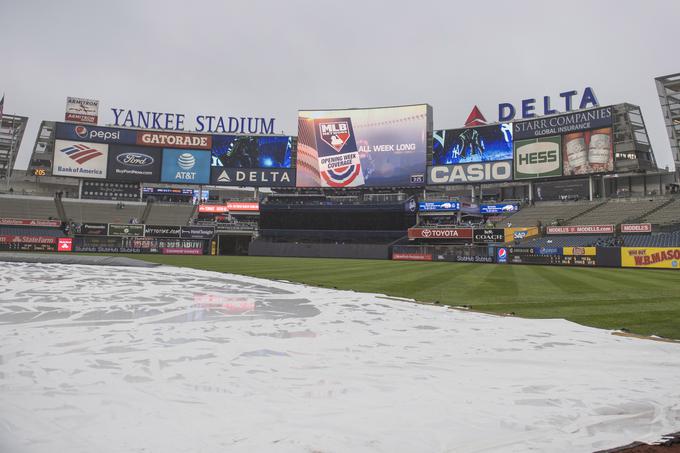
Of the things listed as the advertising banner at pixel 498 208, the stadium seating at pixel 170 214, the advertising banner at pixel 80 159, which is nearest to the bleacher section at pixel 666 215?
the advertising banner at pixel 498 208

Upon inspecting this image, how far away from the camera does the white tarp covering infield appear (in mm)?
3131

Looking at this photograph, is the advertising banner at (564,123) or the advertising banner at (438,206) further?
the advertising banner at (438,206)

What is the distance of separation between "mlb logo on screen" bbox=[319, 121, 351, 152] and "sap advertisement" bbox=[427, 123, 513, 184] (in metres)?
11.9

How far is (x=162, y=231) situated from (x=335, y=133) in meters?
26.1

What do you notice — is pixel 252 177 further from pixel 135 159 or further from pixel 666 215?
pixel 666 215

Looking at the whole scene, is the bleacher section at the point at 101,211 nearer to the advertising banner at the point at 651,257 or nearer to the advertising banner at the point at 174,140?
the advertising banner at the point at 174,140

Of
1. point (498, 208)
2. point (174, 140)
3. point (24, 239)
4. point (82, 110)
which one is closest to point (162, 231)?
point (24, 239)

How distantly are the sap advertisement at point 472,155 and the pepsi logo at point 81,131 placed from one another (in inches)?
1905

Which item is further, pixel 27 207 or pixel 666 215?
pixel 27 207

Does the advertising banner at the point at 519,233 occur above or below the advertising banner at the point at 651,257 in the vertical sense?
above

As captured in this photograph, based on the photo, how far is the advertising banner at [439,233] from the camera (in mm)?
49188

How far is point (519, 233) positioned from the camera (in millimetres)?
45375

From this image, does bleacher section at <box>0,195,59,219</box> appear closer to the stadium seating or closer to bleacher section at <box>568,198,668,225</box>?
the stadium seating

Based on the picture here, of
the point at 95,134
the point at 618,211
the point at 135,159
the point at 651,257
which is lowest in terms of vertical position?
the point at 651,257
